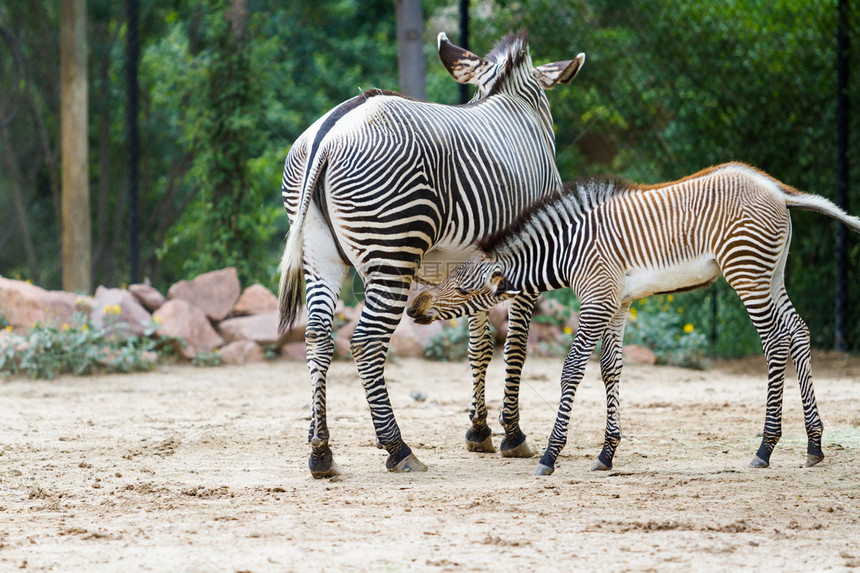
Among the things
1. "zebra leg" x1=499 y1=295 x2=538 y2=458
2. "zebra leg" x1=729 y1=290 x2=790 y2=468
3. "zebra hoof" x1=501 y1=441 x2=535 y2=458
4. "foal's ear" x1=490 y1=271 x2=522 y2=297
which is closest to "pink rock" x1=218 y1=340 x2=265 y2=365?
"zebra leg" x1=499 y1=295 x2=538 y2=458

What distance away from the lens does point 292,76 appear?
15.1 metres

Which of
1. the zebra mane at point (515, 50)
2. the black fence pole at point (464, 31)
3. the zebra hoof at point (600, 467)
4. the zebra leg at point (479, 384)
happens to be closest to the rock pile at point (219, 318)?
the black fence pole at point (464, 31)

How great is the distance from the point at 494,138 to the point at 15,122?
40.0 feet

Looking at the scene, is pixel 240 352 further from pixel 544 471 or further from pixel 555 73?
pixel 544 471

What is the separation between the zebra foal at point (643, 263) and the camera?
4.67 m

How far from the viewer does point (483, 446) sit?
543 cm

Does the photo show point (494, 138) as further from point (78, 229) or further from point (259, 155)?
point (259, 155)

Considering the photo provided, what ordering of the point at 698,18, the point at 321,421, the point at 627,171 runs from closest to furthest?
1. the point at 321,421
2. the point at 698,18
3. the point at 627,171

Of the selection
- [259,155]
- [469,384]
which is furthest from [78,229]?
[469,384]

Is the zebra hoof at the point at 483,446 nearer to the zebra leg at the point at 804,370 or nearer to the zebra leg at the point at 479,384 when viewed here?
the zebra leg at the point at 479,384

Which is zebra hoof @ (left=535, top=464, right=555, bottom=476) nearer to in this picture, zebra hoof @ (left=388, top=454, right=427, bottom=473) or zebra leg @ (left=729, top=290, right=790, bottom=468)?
zebra hoof @ (left=388, top=454, right=427, bottom=473)

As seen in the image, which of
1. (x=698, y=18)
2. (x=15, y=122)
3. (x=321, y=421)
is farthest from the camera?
(x=15, y=122)

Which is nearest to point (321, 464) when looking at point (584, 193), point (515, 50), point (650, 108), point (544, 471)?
point (544, 471)

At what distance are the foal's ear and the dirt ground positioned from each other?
969mm
